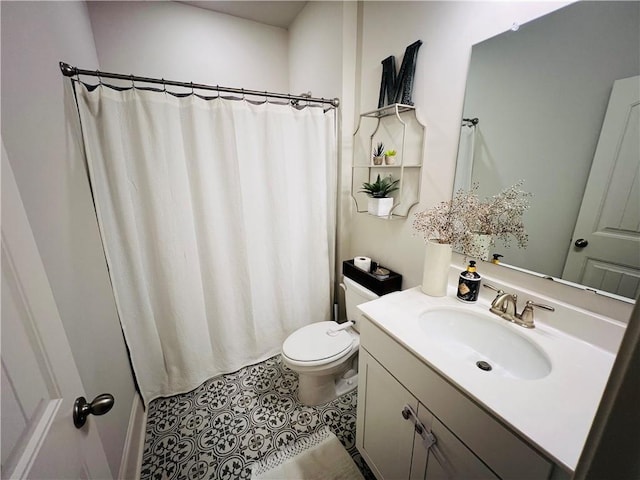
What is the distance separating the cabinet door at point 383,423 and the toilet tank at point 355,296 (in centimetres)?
49

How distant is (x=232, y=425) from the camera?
59.1 inches

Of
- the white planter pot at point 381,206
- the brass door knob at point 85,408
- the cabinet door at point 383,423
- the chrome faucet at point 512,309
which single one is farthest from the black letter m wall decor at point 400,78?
the brass door knob at point 85,408

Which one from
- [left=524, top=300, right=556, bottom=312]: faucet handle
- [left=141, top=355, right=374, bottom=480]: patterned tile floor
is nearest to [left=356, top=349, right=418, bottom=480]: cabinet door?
[left=141, top=355, right=374, bottom=480]: patterned tile floor

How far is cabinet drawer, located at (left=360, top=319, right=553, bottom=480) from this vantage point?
604 mm

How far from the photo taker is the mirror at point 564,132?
772 millimetres

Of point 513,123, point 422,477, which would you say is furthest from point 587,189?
point 422,477

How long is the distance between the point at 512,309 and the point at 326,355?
0.93 meters

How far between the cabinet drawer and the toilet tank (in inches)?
23.3

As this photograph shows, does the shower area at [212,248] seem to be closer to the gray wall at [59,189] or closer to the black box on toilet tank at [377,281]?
the gray wall at [59,189]

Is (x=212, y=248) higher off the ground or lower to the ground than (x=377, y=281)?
higher

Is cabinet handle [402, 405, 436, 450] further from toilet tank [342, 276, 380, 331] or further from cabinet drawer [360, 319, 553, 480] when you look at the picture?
toilet tank [342, 276, 380, 331]

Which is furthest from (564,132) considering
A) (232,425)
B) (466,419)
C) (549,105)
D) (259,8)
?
(259,8)

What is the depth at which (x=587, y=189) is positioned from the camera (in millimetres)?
854

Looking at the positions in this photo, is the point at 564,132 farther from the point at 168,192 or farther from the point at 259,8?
the point at 259,8
